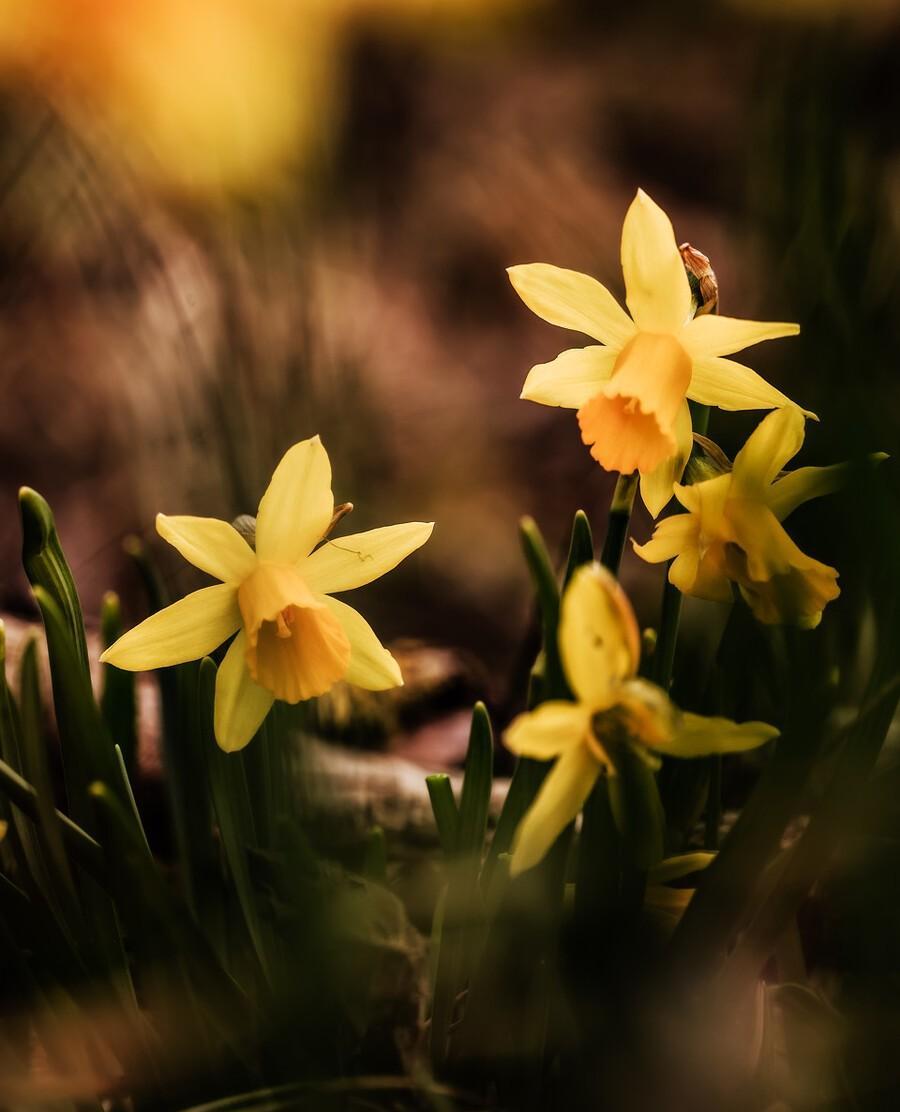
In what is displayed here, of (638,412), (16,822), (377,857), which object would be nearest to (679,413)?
(638,412)

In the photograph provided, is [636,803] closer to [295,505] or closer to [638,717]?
[638,717]

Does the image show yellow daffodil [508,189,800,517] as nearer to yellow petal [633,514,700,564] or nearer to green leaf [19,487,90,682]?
yellow petal [633,514,700,564]

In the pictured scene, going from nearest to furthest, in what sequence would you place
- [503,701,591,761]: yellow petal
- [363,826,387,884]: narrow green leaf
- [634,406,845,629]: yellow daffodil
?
[503,701,591,761]: yellow petal
[634,406,845,629]: yellow daffodil
[363,826,387,884]: narrow green leaf

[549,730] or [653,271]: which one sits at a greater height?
[653,271]

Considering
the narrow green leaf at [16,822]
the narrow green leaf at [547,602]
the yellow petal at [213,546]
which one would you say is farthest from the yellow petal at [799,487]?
the narrow green leaf at [16,822]

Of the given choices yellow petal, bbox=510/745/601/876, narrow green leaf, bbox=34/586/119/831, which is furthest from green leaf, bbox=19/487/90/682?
yellow petal, bbox=510/745/601/876

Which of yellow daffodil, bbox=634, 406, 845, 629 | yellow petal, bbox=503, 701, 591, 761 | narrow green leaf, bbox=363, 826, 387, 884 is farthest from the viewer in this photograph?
narrow green leaf, bbox=363, 826, 387, 884

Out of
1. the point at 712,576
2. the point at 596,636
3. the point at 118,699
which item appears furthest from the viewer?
the point at 118,699

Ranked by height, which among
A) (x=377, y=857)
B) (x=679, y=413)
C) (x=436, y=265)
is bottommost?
(x=377, y=857)

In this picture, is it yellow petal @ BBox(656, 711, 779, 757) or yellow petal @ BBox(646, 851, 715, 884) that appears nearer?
yellow petal @ BBox(656, 711, 779, 757)
